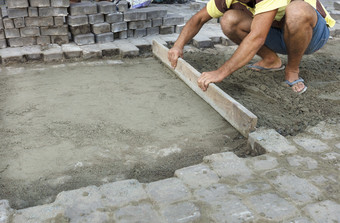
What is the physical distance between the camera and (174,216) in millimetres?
1736

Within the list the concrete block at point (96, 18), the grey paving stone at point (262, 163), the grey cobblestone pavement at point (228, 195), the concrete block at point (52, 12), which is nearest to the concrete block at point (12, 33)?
the concrete block at point (52, 12)

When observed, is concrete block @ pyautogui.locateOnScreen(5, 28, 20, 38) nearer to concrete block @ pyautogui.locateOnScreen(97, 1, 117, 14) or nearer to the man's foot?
concrete block @ pyautogui.locateOnScreen(97, 1, 117, 14)

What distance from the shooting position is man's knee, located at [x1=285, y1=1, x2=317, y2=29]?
303cm

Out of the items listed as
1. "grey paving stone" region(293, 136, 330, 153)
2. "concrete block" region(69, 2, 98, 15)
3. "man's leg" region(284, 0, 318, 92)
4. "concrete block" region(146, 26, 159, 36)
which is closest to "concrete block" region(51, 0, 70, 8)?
"concrete block" region(69, 2, 98, 15)

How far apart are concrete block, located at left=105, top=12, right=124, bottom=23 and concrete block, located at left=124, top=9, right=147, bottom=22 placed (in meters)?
0.07

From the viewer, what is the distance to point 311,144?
244 centimetres

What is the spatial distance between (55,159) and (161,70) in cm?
212

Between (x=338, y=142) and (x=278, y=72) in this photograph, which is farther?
(x=278, y=72)

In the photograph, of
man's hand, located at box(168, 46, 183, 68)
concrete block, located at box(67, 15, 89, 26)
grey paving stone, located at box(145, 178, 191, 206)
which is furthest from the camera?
concrete block, located at box(67, 15, 89, 26)

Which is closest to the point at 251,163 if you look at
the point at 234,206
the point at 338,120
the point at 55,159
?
the point at 234,206

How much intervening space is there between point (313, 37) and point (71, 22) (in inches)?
126

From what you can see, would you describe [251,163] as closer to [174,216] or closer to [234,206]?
[234,206]

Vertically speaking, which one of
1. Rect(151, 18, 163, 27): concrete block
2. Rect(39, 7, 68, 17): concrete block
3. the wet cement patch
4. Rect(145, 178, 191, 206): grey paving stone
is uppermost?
Rect(39, 7, 68, 17): concrete block

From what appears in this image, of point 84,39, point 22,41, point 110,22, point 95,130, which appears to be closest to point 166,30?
point 110,22
